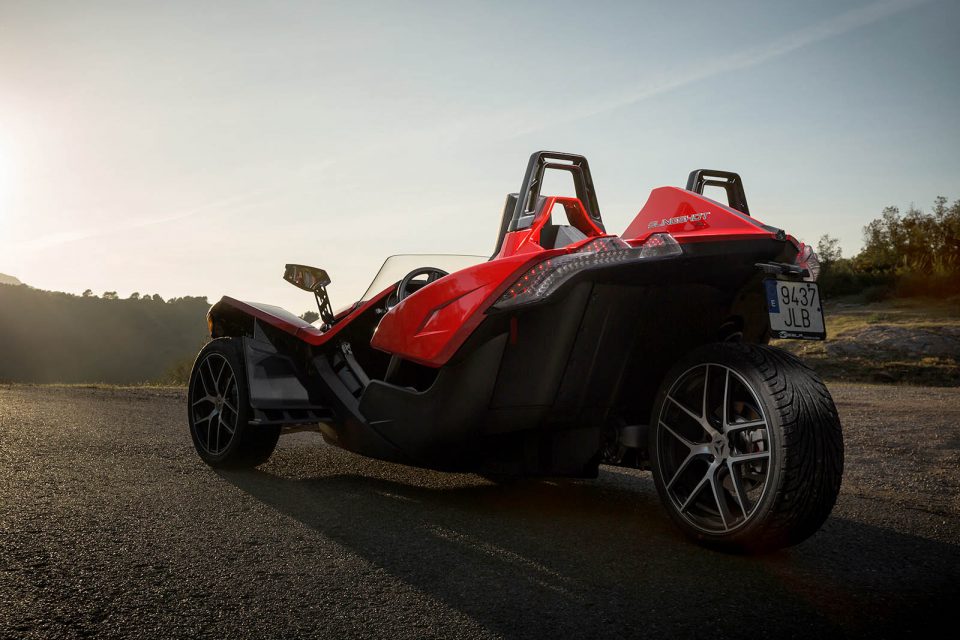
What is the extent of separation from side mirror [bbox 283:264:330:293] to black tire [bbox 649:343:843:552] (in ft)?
8.65

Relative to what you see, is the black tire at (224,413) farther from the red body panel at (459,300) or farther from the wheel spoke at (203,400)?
the red body panel at (459,300)

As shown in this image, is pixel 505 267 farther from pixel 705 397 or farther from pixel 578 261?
pixel 705 397

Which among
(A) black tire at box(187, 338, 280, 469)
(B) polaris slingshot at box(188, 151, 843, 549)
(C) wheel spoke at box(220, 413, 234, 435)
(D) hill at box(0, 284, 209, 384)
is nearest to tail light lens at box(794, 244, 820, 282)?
(B) polaris slingshot at box(188, 151, 843, 549)

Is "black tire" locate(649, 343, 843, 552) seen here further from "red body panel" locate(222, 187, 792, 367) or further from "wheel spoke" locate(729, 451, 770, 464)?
"red body panel" locate(222, 187, 792, 367)

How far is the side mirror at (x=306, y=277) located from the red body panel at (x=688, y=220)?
2392 mm

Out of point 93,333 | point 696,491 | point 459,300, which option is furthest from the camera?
point 93,333

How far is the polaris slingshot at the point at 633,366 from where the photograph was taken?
8.95ft

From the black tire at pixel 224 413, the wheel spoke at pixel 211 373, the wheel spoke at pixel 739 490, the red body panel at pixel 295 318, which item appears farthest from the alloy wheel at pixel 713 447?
the wheel spoke at pixel 211 373

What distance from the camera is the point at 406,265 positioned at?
4594mm

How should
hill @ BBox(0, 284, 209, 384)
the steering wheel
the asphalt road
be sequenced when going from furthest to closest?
hill @ BBox(0, 284, 209, 384) < the steering wheel < the asphalt road

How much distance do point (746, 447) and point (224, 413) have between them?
337 cm

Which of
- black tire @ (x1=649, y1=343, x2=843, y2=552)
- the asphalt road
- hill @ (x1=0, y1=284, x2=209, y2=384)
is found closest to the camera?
the asphalt road

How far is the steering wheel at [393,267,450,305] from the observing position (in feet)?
14.3

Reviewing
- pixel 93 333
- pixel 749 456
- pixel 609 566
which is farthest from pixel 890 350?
pixel 93 333
